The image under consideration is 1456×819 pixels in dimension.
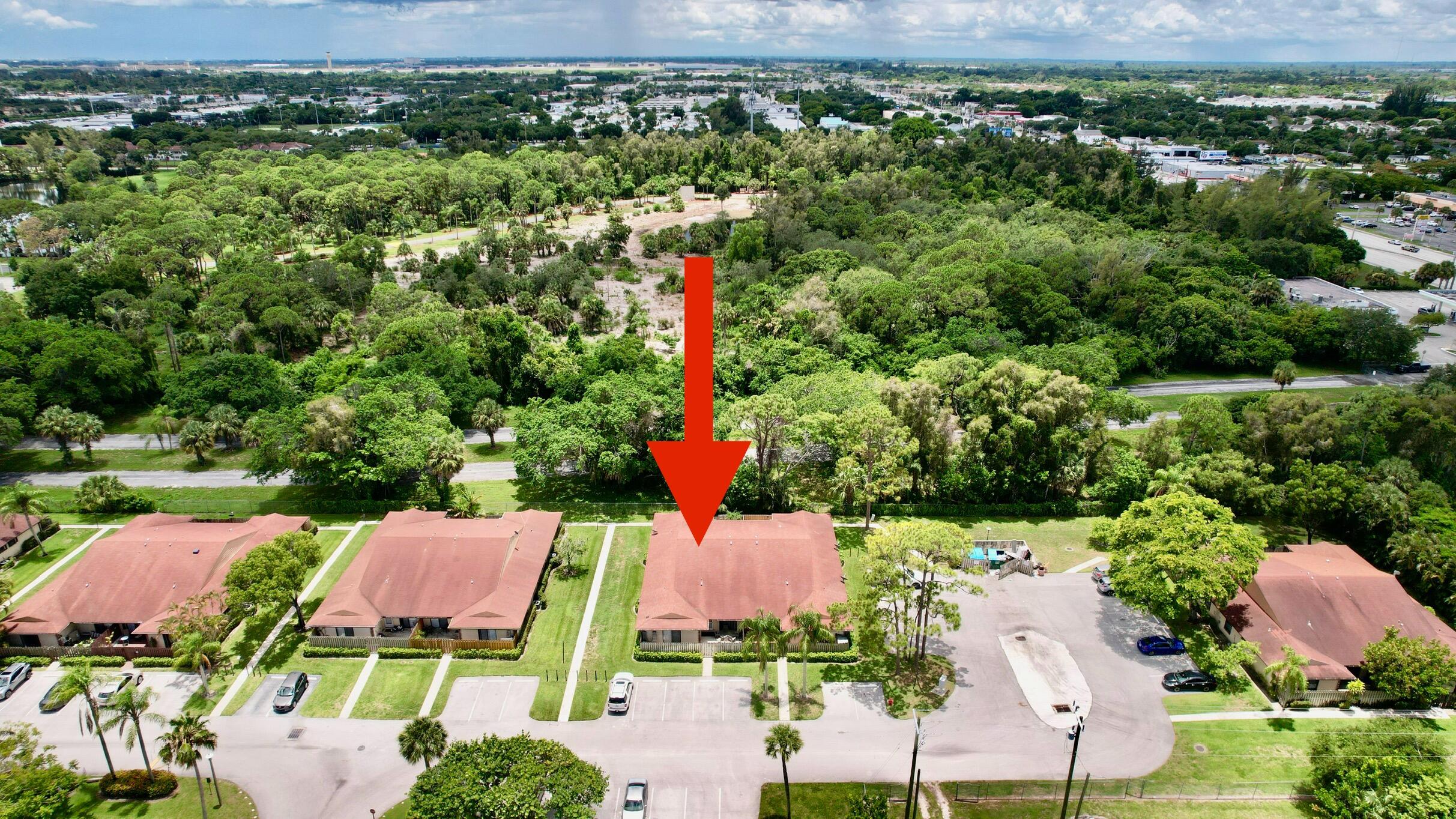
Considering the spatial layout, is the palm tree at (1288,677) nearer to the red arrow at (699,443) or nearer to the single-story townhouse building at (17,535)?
the red arrow at (699,443)

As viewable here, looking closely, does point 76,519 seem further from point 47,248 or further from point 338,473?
point 47,248

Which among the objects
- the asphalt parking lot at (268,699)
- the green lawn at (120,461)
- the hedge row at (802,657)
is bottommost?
the asphalt parking lot at (268,699)

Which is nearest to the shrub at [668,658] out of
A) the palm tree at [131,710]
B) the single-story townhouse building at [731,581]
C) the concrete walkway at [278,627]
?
the single-story townhouse building at [731,581]

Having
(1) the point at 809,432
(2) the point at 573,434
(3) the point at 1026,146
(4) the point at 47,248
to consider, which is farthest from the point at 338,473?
(3) the point at 1026,146

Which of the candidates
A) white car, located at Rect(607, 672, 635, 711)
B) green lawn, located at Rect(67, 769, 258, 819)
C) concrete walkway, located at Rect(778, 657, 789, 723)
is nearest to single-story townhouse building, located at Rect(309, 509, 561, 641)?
white car, located at Rect(607, 672, 635, 711)

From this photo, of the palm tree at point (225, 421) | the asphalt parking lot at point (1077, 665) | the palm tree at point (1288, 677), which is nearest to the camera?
the asphalt parking lot at point (1077, 665)

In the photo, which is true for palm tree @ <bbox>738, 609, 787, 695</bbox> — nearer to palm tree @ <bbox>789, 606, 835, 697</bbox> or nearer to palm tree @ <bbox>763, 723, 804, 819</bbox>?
palm tree @ <bbox>789, 606, 835, 697</bbox>

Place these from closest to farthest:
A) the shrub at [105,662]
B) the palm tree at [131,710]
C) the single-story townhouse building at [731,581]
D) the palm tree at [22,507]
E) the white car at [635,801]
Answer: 1. the palm tree at [131,710]
2. the white car at [635,801]
3. the shrub at [105,662]
4. the single-story townhouse building at [731,581]
5. the palm tree at [22,507]
